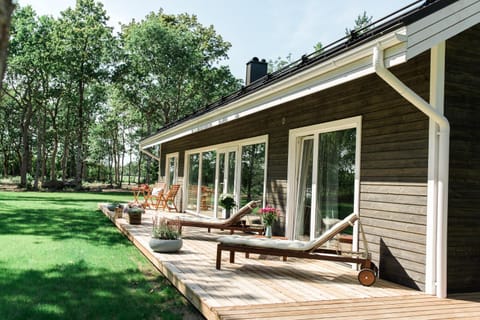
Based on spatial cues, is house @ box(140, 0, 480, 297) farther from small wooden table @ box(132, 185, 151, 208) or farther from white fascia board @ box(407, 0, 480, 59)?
small wooden table @ box(132, 185, 151, 208)

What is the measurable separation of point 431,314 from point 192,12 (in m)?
27.7

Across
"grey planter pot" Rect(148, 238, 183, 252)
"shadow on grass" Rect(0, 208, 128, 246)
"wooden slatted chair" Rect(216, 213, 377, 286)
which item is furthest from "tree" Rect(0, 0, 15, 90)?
"shadow on grass" Rect(0, 208, 128, 246)

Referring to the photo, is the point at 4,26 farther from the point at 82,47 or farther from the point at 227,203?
the point at 82,47

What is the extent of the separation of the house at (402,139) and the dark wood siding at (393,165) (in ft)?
0.04

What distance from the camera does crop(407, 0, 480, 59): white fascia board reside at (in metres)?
3.30

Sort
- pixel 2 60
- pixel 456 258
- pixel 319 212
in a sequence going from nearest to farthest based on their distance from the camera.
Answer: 1. pixel 2 60
2. pixel 456 258
3. pixel 319 212

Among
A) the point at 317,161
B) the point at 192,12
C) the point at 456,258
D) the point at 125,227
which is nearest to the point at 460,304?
the point at 456,258

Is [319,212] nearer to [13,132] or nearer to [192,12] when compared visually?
[192,12]

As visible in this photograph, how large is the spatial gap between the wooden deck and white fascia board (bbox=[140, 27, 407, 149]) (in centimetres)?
204

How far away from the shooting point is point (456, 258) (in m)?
3.95

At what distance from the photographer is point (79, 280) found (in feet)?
14.9

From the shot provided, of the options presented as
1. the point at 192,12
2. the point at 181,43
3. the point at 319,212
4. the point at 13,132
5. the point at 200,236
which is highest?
the point at 192,12

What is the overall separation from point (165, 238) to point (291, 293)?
7.78 ft

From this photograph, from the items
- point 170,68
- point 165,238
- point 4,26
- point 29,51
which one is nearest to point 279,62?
point 170,68
